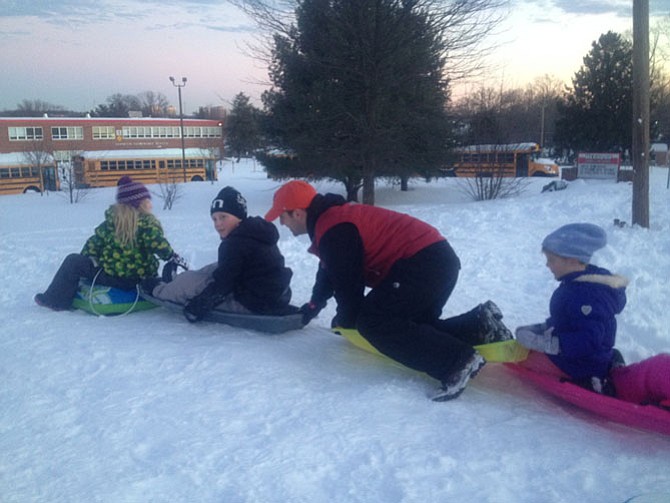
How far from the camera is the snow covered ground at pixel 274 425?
2566mm

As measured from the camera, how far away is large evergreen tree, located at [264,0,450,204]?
12.7m

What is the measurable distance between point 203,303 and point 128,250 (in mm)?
1159

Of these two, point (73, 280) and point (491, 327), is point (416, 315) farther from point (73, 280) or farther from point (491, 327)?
point (73, 280)

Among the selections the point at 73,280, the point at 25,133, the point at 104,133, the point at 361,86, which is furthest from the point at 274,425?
the point at 104,133

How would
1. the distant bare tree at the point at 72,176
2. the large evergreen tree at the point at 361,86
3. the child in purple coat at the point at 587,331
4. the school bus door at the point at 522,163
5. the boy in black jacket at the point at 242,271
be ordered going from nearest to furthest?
the child in purple coat at the point at 587,331
the boy in black jacket at the point at 242,271
the large evergreen tree at the point at 361,86
the distant bare tree at the point at 72,176
the school bus door at the point at 522,163

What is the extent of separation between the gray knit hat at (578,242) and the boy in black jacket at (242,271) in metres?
2.30

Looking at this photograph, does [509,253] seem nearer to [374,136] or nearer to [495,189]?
[374,136]

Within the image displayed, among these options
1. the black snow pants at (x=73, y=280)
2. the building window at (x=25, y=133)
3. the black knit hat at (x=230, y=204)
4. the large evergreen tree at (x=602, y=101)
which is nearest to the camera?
the black knit hat at (x=230, y=204)

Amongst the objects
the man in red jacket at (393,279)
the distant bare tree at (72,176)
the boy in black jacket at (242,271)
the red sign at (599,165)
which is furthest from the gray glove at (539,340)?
the distant bare tree at (72,176)

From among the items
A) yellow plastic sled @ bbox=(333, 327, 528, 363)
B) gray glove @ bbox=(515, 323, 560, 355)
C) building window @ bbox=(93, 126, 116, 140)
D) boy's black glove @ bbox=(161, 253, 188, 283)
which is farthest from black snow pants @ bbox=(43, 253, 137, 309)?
building window @ bbox=(93, 126, 116, 140)

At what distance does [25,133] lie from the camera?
47.3m

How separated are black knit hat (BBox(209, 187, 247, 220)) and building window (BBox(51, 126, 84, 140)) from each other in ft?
166

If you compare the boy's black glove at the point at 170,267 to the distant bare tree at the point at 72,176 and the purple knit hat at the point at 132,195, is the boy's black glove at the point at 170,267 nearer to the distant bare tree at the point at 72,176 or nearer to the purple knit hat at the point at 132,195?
the purple knit hat at the point at 132,195

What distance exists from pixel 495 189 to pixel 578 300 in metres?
17.2
